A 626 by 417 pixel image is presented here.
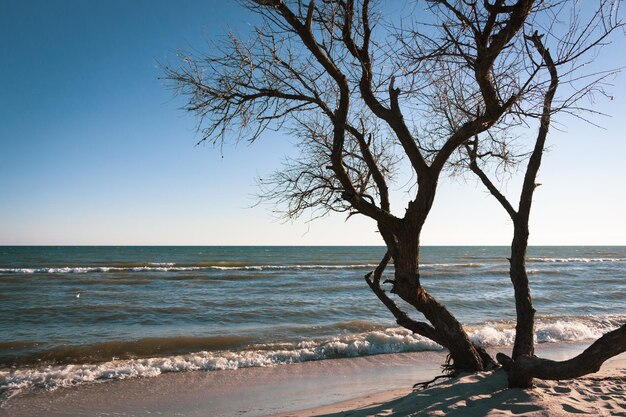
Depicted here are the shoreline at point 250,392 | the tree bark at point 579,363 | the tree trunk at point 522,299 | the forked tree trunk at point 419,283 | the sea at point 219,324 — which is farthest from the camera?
the sea at point 219,324

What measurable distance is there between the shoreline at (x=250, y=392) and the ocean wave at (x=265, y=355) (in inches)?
15.4

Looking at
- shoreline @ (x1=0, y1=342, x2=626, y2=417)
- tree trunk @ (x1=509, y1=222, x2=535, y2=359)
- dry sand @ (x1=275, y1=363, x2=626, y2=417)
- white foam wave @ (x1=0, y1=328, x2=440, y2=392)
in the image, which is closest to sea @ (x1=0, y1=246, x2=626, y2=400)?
white foam wave @ (x1=0, y1=328, x2=440, y2=392)

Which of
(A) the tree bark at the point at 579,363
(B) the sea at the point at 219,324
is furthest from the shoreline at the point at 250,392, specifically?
(A) the tree bark at the point at 579,363

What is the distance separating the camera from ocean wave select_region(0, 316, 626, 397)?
350 inches

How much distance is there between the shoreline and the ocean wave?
0.39 m

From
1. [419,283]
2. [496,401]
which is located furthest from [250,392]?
[496,401]

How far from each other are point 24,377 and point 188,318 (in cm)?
728

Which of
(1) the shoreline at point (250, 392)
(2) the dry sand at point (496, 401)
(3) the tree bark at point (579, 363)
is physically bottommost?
(1) the shoreline at point (250, 392)

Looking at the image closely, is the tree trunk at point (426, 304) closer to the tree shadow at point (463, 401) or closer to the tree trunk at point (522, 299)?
the tree shadow at point (463, 401)

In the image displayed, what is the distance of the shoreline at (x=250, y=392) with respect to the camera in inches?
276

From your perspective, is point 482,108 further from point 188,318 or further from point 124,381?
point 188,318

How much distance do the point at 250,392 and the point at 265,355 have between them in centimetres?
266

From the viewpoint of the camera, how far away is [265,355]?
34.9 ft

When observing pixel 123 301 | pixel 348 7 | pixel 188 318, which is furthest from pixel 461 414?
pixel 123 301
